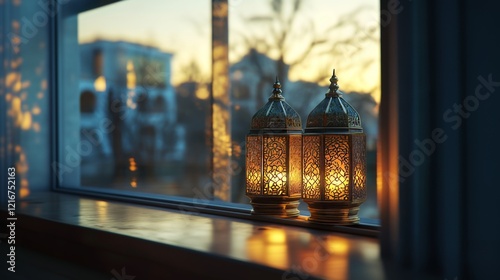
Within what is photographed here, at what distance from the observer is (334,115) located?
1.74 m

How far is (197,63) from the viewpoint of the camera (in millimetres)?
2557

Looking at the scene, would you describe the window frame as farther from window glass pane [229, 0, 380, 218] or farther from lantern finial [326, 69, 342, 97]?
lantern finial [326, 69, 342, 97]

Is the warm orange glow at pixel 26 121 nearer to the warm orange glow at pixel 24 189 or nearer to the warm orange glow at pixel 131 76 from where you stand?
the warm orange glow at pixel 24 189

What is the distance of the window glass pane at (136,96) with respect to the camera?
2580 mm

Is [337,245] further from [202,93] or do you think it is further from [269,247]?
[202,93]

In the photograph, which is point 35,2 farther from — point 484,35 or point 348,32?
point 484,35

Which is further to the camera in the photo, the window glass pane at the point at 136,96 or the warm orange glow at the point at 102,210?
the window glass pane at the point at 136,96

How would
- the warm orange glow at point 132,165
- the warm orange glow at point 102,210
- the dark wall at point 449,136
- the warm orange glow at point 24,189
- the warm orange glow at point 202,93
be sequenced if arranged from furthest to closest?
the warm orange glow at point 24,189
the warm orange glow at point 132,165
the warm orange glow at point 202,93
the warm orange glow at point 102,210
the dark wall at point 449,136

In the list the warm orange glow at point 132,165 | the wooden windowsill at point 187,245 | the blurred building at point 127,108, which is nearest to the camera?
the wooden windowsill at point 187,245

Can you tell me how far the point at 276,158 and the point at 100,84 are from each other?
5.08 feet

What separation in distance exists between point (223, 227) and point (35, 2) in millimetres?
1906

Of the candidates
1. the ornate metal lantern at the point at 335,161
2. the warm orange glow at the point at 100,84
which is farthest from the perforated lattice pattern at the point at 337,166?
the warm orange glow at the point at 100,84

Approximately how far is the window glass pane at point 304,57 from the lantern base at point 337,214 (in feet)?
0.60

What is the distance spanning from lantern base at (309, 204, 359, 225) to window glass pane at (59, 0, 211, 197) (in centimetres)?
81
